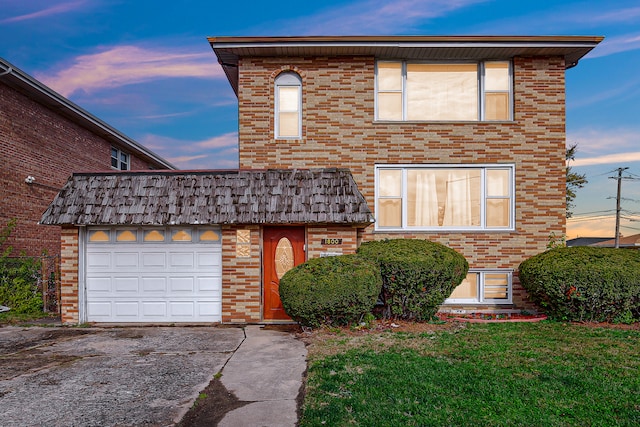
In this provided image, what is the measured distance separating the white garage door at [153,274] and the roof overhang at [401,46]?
15.2ft

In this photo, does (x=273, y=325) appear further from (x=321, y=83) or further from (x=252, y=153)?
(x=321, y=83)

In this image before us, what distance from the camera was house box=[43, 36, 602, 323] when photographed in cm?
1076

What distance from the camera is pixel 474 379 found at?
19.3 ft

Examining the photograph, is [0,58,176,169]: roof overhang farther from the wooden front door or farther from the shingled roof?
the wooden front door

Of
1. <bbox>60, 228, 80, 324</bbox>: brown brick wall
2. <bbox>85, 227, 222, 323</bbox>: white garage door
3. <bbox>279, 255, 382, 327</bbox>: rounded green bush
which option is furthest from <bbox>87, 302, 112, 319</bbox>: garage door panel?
<bbox>279, 255, 382, 327</bbox>: rounded green bush

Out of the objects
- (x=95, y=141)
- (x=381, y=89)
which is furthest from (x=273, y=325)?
(x=95, y=141)

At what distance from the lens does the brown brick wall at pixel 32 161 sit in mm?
13617

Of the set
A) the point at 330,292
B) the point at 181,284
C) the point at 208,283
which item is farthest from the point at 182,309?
the point at 330,292

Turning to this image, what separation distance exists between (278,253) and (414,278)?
319cm

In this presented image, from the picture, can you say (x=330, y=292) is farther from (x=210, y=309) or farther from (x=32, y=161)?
(x=32, y=161)

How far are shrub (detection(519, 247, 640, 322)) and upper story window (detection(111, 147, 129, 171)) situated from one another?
58.7 feet

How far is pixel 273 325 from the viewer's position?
10.3 m

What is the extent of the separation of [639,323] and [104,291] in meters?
11.9

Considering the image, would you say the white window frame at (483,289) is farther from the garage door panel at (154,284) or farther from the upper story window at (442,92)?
the garage door panel at (154,284)
